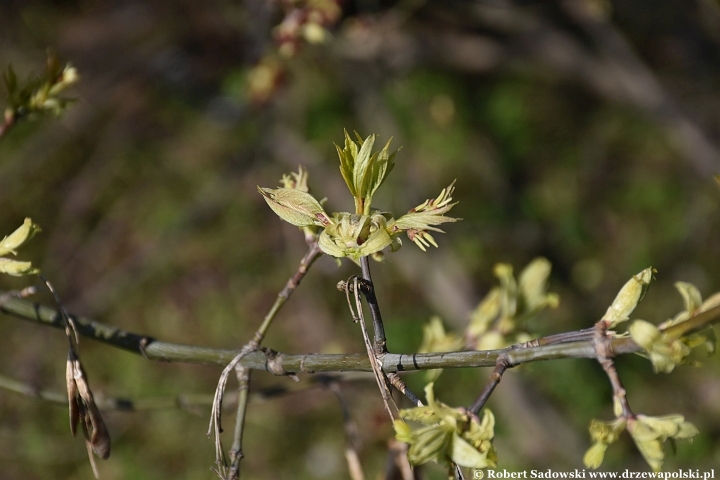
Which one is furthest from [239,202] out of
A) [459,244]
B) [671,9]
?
[671,9]

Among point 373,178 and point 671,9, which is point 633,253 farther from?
point 373,178

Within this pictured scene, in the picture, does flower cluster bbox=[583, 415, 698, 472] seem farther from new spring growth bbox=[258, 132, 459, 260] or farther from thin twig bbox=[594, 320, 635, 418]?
new spring growth bbox=[258, 132, 459, 260]

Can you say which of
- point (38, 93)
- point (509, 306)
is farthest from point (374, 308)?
point (38, 93)

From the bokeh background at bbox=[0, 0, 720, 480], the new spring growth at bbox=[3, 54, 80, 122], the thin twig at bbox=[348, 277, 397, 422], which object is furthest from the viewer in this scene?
the bokeh background at bbox=[0, 0, 720, 480]

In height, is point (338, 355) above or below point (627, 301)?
below

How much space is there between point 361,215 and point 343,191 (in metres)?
2.62

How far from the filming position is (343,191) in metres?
3.53

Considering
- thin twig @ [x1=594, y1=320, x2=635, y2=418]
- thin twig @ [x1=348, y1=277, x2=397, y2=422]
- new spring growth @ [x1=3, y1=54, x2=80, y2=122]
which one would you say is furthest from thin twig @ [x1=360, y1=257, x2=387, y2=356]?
new spring growth @ [x1=3, y1=54, x2=80, y2=122]

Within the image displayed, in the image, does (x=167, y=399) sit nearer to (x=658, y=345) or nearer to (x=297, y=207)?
(x=297, y=207)

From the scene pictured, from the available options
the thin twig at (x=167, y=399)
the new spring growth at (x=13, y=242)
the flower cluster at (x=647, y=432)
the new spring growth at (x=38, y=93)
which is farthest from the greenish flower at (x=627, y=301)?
the new spring growth at (x=38, y=93)

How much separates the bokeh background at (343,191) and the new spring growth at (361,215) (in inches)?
77.6

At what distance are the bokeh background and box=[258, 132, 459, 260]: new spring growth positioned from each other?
197 centimetres

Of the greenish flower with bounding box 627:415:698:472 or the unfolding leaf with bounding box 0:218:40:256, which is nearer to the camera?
the greenish flower with bounding box 627:415:698:472

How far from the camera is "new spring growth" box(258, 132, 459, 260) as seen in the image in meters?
0.90
